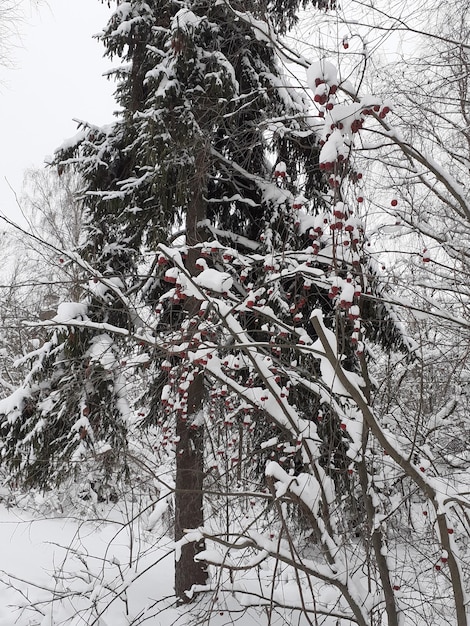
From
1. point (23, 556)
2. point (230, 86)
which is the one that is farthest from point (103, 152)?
point (23, 556)

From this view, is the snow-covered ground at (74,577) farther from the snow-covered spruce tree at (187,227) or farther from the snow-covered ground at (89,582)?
the snow-covered spruce tree at (187,227)

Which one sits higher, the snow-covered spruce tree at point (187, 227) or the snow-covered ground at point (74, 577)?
the snow-covered spruce tree at point (187, 227)

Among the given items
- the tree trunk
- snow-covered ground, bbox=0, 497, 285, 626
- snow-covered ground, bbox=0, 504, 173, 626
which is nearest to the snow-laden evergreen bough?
the tree trunk

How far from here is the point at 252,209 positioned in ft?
19.0

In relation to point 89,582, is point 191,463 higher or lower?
higher

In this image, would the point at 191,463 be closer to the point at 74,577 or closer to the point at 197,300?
the point at 74,577

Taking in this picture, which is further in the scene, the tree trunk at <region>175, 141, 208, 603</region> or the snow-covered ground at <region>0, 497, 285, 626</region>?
the tree trunk at <region>175, 141, 208, 603</region>

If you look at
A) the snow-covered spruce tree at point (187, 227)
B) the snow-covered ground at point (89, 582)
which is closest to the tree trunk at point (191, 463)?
the snow-covered spruce tree at point (187, 227)

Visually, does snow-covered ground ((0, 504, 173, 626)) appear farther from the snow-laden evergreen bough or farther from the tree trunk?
the snow-laden evergreen bough

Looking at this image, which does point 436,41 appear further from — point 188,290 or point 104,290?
point 104,290

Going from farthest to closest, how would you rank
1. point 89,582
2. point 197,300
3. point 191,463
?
point 191,463 → point 89,582 → point 197,300

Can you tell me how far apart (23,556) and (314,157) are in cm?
694

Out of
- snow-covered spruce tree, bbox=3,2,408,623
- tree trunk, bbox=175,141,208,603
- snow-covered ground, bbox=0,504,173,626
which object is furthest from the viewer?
tree trunk, bbox=175,141,208,603

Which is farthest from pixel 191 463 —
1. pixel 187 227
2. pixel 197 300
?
pixel 187 227
